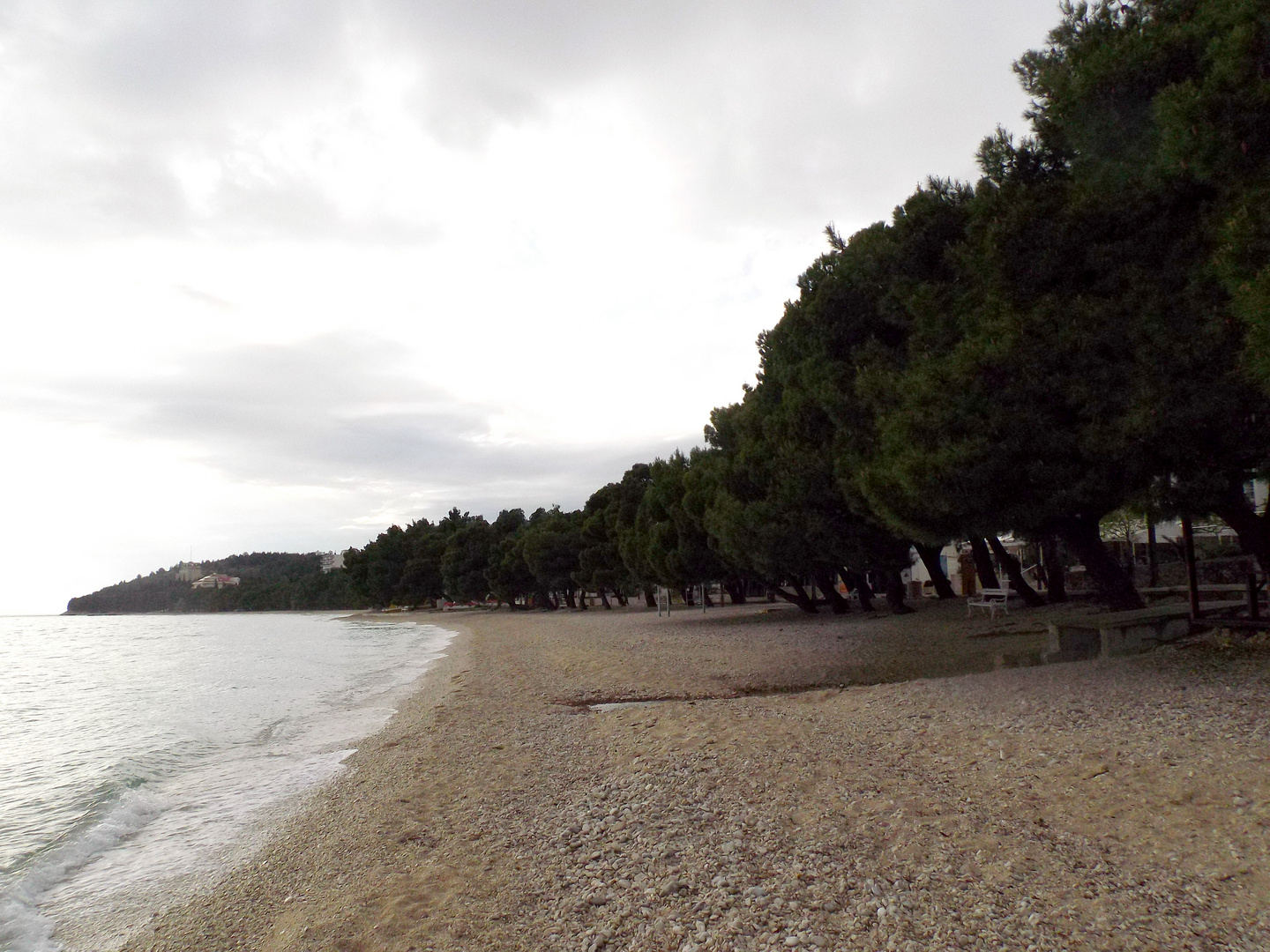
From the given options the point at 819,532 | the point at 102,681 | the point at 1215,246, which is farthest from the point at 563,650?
the point at 1215,246

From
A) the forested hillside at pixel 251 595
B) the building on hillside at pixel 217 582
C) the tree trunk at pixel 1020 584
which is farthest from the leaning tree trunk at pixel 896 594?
the building on hillside at pixel 217 582

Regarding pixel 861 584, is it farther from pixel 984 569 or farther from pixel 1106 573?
pixel 1106 573

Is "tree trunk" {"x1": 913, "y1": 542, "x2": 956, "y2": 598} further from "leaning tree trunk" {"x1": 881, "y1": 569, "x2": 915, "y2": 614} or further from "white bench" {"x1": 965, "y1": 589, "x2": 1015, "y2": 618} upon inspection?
"white bench" {"x1": 965, "y1": 589, "x2": 1015, "y2": 618}

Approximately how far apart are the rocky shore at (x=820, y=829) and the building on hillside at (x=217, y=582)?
181 meters

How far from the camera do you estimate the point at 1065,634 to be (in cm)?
1038

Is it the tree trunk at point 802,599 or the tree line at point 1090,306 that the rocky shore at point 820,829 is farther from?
the tree trunk at point 802,599

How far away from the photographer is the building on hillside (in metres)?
173

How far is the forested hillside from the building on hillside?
1.70m

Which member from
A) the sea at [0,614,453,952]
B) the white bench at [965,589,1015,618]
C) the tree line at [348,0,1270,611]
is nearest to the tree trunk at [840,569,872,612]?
the white bench at [965,589,1015,618]

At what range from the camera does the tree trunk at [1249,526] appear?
329 inches

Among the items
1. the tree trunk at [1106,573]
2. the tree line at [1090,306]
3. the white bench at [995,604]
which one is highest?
the tree line at [1090,306]

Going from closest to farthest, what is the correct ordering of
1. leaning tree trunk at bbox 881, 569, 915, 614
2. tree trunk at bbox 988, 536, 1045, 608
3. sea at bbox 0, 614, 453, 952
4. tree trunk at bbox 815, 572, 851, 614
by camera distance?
sea at bbox 0, 614, 453, 952
tree trunk at bbox 988, 536, 1045, 608
leaning tree trunk at bbox 881, 569, 915, 614
tree trunk at bbox 815, 572, 851, 614

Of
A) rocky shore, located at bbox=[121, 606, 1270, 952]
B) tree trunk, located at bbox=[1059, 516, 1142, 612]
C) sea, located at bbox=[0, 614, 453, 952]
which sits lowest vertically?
sea, located at bbox=[0, 614, 453, 952]

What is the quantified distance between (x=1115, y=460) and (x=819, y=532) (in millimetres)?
9897
